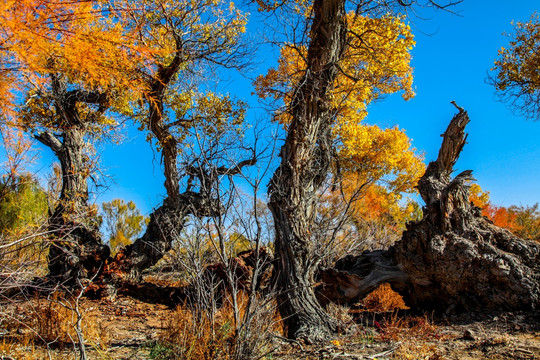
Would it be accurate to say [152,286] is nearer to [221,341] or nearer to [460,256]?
[221,341]

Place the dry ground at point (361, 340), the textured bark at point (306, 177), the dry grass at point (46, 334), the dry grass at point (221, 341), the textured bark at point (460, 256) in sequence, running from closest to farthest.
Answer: the dry grass at point (221, 341)
the dry ground at point (361, 340)
the dry grass at point (46, 334)
the textured bark at point (306, 177)
the textured bark at point (460, 256)

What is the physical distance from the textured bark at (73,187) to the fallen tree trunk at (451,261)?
5.04 m

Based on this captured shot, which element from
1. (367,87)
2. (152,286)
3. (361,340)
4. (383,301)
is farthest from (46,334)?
(367,87)

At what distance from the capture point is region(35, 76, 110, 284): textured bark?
24.0 ft

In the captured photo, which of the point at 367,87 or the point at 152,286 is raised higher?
the point at 367,87

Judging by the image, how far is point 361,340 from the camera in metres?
4.05

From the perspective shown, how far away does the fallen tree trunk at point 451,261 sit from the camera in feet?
16.0

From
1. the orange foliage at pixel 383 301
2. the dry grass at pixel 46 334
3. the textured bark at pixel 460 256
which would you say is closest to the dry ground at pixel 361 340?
the dry grass at pixel 46 334

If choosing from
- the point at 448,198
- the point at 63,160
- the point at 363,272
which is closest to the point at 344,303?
the point at 363,272

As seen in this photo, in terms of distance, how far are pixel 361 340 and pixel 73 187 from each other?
667cm

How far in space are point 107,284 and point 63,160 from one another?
292 cm

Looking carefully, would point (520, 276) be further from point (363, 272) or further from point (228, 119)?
point (228, 119)

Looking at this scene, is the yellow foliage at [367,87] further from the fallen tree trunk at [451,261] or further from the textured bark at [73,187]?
the textured bark at [73,187]

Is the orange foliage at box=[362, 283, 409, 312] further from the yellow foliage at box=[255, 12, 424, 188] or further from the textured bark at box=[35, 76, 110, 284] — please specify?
the textured bark at box=[35, 76, 110, 284]
